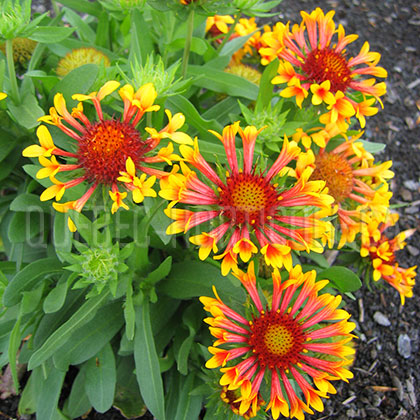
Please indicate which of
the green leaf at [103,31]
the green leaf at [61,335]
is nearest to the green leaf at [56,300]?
the green leaf at [61,335]

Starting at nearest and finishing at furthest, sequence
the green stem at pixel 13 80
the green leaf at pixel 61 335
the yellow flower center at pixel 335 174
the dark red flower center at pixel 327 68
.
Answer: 1. the green leaf at pixel 61 335
2. the green stem at pixel 13 80
3. the dark red flower center at pixel 327 68
4. the yellow flower center at pixel 335 174

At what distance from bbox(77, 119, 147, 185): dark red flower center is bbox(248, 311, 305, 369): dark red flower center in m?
0.58

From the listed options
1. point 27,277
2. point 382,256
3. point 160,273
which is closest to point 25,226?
point 27,277

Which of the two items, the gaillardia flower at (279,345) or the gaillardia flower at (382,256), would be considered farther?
the gaillardia flower at (382,256)

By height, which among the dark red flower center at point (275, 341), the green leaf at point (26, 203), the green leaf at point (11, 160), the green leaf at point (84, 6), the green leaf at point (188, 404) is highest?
the green leaf at point (84, 6)

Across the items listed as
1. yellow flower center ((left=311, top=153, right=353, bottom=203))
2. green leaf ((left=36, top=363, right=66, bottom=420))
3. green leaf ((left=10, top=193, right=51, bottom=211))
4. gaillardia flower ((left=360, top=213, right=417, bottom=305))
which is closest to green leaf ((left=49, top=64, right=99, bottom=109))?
green leaf ((left=10, top=193, right=51, bottom=211))

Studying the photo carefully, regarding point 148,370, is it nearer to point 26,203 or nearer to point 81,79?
point 26,203

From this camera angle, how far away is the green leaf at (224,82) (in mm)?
1796

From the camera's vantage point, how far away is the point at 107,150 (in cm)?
125

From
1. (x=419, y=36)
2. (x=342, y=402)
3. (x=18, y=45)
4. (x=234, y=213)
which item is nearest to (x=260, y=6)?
(x=234, y=213)

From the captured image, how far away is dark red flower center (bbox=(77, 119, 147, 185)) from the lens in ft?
4.11

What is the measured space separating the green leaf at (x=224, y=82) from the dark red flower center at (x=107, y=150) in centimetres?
60

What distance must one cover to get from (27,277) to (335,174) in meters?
1.14

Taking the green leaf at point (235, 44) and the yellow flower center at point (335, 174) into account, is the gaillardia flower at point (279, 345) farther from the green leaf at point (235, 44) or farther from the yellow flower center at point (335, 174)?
the green leaf at point (235, 44)
